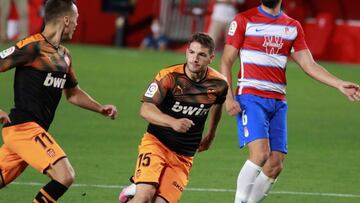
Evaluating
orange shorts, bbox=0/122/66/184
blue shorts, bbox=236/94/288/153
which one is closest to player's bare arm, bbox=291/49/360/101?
blue shorts, bbox=236/94/288/153

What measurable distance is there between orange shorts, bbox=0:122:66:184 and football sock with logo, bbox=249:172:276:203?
208cm

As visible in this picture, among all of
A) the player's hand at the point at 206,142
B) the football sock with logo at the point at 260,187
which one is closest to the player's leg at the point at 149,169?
the player's hand at the point at 206,142

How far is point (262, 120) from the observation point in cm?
1009

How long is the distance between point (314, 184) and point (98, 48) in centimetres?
1878

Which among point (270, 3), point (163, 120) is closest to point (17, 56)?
point (163, 120)

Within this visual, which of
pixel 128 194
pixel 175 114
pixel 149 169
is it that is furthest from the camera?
pixel 128 194

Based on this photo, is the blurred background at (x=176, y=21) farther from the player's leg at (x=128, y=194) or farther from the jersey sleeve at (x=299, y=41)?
the player's leg at (x=128, y=194)

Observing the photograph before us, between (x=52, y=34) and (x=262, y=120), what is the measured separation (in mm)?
2195

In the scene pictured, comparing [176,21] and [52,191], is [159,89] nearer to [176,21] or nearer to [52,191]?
[52,191]

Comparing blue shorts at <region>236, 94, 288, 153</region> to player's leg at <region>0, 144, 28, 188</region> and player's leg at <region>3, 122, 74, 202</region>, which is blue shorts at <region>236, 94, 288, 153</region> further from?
player's leg at <region>0, 144, 28, 188</region>

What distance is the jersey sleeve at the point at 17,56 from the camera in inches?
354

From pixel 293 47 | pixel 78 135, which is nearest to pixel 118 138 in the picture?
pixel 78 135

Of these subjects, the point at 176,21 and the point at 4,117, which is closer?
the point at 4,117

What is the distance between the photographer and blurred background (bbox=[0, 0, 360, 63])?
97.5 feet
